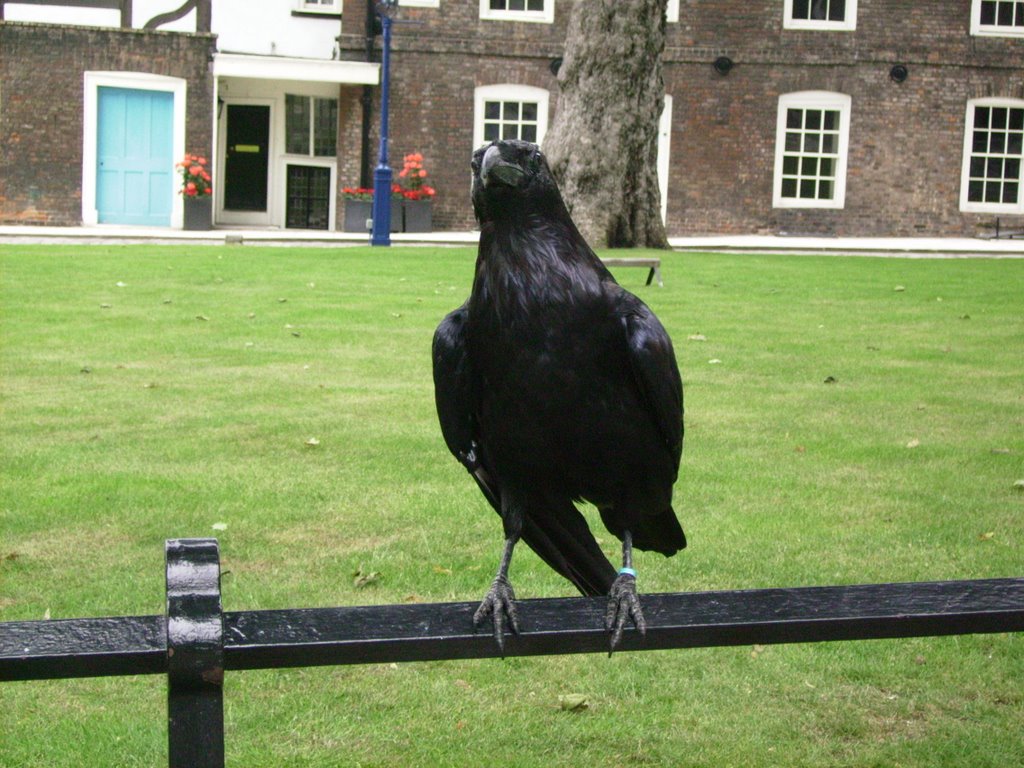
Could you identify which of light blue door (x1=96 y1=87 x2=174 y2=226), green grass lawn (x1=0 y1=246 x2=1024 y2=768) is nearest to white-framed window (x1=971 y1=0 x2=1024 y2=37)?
light blue door (x1=96 y1=87 x2=174 y2=226)

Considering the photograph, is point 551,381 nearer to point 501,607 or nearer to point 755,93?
point 501,607

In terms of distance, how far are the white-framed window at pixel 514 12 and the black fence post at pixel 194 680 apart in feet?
78.4

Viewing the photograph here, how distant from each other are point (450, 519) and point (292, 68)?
63.6ft

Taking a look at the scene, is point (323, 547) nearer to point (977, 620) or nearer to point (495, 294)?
point (495, 294)

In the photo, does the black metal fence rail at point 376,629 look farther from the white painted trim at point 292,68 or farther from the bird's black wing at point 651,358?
the white painted trim at point 292,68

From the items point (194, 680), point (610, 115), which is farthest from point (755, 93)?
point (194, 680)

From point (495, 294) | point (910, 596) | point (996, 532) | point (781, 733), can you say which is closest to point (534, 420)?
point (495, 294)

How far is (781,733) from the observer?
3723mm

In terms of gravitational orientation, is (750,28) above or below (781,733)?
above

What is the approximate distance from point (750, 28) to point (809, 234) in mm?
3823

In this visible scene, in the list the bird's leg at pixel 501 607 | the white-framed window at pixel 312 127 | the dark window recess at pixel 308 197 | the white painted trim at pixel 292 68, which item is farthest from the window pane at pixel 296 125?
the bird's leg at pixel 501 607

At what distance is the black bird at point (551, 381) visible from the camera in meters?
2.50

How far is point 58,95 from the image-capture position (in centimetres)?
2355

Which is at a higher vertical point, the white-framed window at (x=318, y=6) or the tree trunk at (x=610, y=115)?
the white-framed window at (x=318, y=6)
